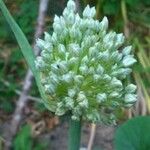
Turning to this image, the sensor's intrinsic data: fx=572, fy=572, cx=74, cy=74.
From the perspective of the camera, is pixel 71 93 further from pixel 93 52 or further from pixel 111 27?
pixel 111 27

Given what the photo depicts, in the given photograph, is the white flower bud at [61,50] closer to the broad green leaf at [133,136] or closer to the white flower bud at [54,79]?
the white flower bud at [54,79]

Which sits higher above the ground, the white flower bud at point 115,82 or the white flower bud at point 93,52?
the white flower bud at point 93,52

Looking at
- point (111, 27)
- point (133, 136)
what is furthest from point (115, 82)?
point (111, 27)

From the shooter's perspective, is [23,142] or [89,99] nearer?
[89,99]

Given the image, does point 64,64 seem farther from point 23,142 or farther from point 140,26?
point 140,26

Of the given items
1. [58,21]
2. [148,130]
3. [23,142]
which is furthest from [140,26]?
[58,21]

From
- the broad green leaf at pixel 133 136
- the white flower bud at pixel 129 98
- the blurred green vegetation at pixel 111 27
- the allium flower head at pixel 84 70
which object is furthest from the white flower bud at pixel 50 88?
the blurred green vegetation at pixel 111 27

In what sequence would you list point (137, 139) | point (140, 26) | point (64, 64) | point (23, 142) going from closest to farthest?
point (64, 64) → point (137, 139) → point (23, 142) → point (140, 26)
